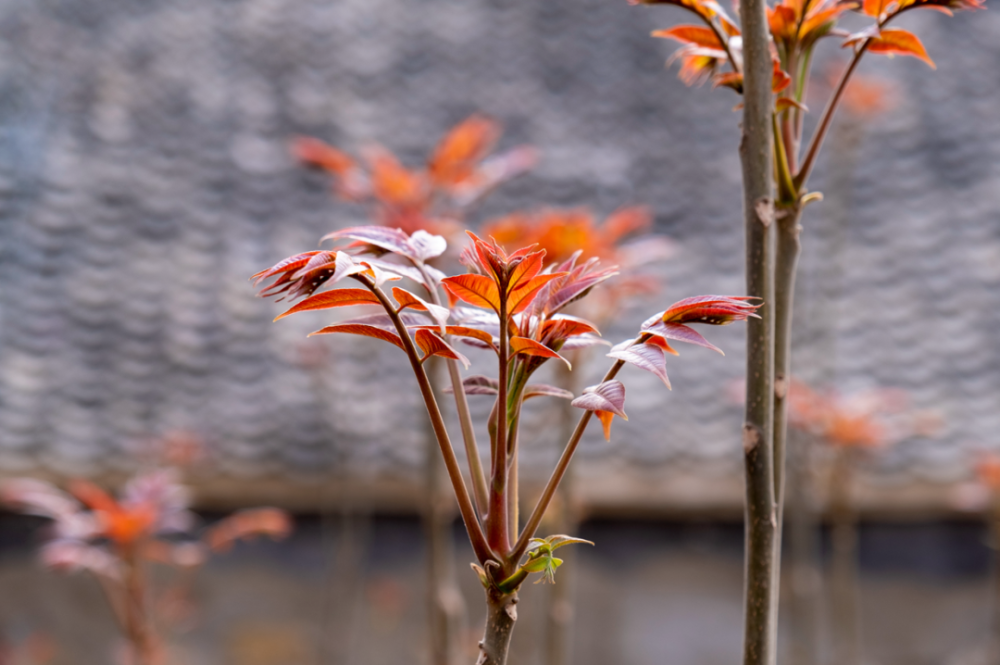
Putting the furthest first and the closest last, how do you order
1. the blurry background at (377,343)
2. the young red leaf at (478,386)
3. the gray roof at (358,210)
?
the gray roof at (358,210) < the blurry background at (377,343) < the young red leaf at (478,386)

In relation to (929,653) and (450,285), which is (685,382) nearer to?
(929,653)

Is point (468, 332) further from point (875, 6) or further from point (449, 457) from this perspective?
point (875, 6)

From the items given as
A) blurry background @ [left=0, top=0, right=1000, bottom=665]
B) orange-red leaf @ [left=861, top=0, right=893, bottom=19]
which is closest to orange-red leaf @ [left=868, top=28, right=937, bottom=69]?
orange-red leaf @ [left=861, top=0, right=893, bottom=19]

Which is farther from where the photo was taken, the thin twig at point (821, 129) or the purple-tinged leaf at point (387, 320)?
the thin twig at point (821, 129)

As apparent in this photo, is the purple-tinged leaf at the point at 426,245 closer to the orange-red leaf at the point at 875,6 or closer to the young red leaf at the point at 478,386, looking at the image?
the young red leaf at the point at 478,386

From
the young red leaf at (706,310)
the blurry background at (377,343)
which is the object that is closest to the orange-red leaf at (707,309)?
the young red leaf at (706,310)

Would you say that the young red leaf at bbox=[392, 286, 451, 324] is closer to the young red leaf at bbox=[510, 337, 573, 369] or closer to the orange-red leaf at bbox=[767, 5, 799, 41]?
the young red leaf at bbox=[510, 337, 573, 369]
